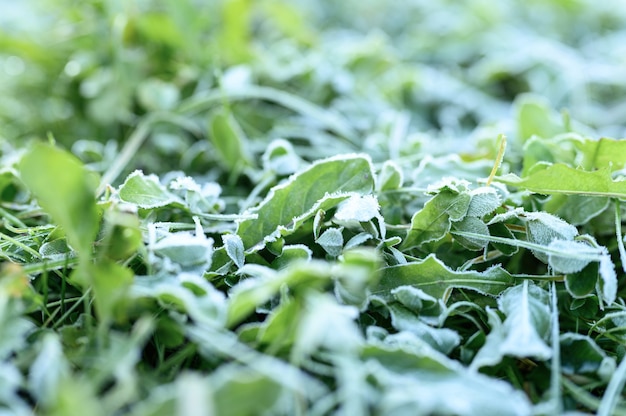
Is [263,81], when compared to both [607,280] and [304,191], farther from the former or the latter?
[607,280]

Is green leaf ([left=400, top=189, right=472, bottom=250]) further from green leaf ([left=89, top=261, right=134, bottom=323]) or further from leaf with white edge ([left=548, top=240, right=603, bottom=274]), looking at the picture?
green leaf ([left=89, top=261, right=134, bottom=323])

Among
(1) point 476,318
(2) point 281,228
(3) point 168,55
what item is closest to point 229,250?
(2) point 281,228

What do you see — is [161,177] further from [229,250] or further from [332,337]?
[332,337]

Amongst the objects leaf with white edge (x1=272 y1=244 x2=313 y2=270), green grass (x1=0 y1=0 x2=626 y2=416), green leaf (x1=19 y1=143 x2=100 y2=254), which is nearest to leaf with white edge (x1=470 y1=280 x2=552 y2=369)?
green grass (x1=0 y1=0 x2=626 y2=416)

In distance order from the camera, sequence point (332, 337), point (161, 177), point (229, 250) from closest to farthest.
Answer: point (332, 337), point (229, 250), point (161, 177)

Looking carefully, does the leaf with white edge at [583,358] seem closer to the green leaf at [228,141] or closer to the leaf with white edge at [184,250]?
the leaf with white edge at [184,250]

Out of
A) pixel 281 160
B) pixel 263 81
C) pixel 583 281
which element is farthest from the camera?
pixel 263 81

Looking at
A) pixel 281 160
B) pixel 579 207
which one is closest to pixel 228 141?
pixel 281 160
